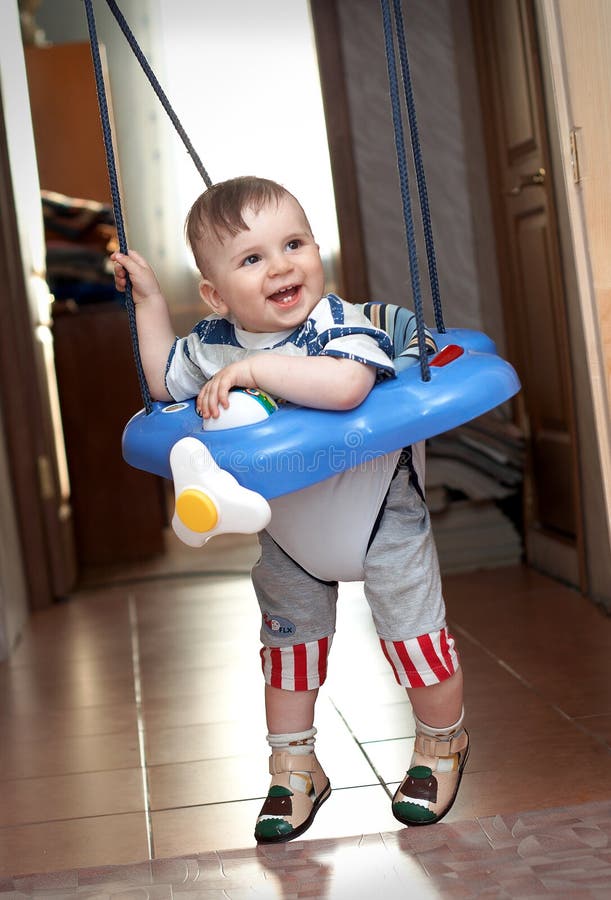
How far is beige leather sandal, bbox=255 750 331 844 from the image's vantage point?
1638mm

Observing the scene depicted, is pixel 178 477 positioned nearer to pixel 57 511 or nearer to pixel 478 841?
pixel 478 841

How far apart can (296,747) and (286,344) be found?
0.61 metres

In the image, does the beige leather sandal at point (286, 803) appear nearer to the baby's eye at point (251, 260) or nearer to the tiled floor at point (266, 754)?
the tiled floor at point (266, 754)

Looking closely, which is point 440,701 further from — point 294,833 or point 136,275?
point 136,275

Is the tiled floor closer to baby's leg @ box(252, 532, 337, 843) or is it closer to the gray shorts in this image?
baby's leg @ box(252, 532, 337, 843)

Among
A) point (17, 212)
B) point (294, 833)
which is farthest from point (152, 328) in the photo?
point (17, 212)

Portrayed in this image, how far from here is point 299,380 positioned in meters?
1.41

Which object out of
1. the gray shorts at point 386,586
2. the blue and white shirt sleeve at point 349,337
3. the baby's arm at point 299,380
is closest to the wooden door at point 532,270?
the gray shorts at point 386,586

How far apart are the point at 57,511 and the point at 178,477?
2.36 meters

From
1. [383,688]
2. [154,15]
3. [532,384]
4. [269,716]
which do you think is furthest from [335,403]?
[154,15]

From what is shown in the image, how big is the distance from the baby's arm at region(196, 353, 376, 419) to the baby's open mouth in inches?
3.4

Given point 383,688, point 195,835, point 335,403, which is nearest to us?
point 335,403

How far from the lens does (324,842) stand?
1.63 m

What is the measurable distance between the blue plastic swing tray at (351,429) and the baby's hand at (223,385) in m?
0.03
